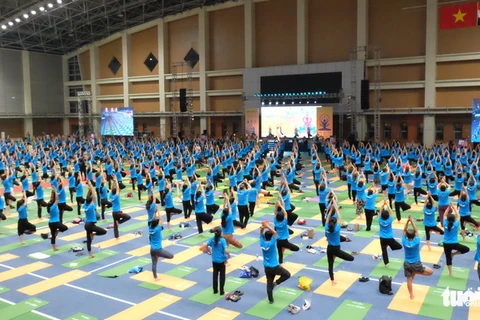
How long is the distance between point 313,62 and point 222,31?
10.9 metres

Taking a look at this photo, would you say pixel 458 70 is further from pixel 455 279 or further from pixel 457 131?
pixel 455 279

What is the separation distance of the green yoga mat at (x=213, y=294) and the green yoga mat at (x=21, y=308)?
333cm

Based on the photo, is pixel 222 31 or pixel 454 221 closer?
pixel 454 221

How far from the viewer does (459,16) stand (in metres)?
30.7

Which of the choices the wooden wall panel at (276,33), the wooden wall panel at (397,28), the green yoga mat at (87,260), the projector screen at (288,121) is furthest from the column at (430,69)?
the green yoga mat at (87,260)

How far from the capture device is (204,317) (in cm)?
887

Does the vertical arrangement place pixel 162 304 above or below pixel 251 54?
below

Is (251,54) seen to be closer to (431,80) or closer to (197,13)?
(197,13)

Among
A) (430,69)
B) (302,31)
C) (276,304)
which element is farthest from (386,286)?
(302,31)

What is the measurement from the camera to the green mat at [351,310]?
28.6 ft

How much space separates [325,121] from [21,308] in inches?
1362

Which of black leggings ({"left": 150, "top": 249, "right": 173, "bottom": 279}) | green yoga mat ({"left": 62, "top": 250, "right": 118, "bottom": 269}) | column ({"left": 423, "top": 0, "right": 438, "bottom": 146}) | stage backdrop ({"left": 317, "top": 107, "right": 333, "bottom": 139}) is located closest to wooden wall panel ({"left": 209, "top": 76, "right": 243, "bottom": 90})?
stage backdrop ({"left": 317, "top": 107, "right": 333, "bottom": 139})

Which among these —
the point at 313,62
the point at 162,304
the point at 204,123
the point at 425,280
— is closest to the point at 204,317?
the point at 162,304

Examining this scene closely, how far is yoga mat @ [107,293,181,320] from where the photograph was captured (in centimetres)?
899
